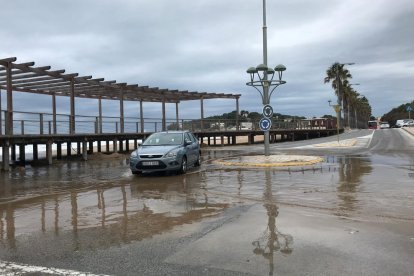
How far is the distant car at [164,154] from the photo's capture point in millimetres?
13656

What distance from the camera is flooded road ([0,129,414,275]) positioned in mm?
4945

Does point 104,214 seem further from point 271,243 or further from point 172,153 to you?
point 172,153

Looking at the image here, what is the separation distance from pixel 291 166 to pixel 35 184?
8.72 meters

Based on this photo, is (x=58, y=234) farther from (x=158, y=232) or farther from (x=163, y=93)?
(x=163, y=93)

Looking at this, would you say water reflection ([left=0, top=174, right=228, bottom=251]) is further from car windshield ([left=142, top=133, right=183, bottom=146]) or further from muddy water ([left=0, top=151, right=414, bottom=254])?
car windshield ([left=142, top=133, right=183, bottom=146])

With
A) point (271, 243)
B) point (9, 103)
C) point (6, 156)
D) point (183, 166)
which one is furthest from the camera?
point (9, 103)

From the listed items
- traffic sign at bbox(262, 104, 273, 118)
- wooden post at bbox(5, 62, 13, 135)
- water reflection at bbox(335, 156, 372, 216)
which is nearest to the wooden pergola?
wooden post at bbox(5, 62, 13, 135)

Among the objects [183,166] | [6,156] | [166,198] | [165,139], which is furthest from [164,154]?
[6,156]

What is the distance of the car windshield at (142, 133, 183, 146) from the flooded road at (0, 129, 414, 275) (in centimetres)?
283

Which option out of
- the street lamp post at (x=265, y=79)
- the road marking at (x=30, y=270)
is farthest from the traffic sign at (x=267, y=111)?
the road marking at (x=30, y=270)

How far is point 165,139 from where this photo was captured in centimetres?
1533

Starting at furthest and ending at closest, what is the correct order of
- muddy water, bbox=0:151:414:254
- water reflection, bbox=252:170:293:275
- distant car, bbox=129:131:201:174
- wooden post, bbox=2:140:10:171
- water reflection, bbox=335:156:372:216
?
wooden post, bbox=2:140:10:171 < distant car, bbox=129:131:201:174 < water reflection, bbox=335:156:372:216 < muddy water, bbox=0:151:414:254 < water reflection, bbox=252:170:293:275

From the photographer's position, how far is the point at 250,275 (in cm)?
453

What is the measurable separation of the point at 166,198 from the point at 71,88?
14.3 meters
